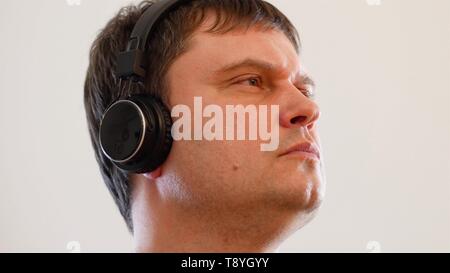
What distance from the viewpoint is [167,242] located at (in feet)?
3.31

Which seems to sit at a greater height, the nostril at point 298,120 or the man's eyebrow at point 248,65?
the man's eyebrow at point 248,65

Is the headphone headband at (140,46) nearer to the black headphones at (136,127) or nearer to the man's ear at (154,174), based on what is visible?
the black headphones at (136,127)

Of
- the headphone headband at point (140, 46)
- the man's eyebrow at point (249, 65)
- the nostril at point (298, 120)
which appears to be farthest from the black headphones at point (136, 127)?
the nostril at point (298, 120)

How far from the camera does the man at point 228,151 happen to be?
3.05 ft

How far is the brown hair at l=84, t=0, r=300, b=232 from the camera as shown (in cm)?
104

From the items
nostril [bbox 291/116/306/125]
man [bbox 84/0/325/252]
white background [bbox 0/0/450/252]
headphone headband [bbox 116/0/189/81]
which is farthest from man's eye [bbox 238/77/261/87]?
white background [bbox 0/0/450/252]

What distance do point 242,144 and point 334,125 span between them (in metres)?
A: 0.74

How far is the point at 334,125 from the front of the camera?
5.25 feet

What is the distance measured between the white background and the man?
1.65ft

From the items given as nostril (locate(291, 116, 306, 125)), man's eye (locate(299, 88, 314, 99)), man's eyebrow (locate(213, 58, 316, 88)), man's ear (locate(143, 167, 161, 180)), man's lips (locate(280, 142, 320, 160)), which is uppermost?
man's eye (locate(299, 88, 314, 99))

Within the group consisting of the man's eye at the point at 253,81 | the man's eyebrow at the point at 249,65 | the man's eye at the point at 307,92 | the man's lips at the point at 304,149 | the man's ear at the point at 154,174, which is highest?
the man's eye at the point at 307,92

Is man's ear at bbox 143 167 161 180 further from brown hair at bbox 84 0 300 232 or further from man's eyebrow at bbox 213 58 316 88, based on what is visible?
man's eyebrow at bbox 213 58 316 88

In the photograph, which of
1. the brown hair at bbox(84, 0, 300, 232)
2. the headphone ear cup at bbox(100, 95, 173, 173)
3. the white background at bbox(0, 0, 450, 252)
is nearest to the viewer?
the headphone ear cup at bbox(100, 95, 173, 173)
